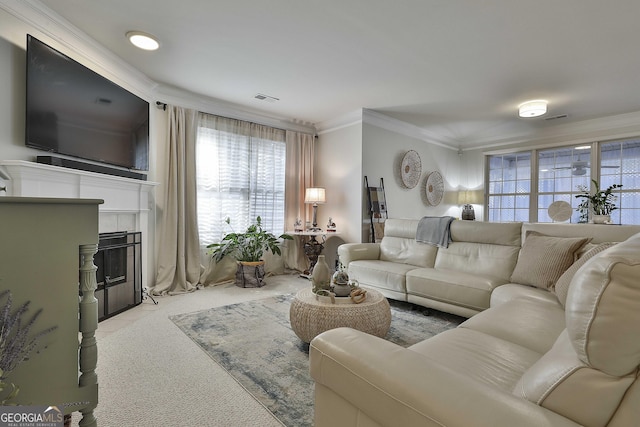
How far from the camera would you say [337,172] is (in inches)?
196

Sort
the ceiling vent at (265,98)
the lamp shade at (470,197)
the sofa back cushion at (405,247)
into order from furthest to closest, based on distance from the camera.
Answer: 1. the lamp shade at (470,197)
2. the ceiling vent at (265,98)
3. the sofa back cushion at (405,247)

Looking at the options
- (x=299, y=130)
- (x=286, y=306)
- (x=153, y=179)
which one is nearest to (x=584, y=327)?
(x=286, y=306)

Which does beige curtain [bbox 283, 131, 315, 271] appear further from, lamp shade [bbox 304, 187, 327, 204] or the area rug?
the area rug

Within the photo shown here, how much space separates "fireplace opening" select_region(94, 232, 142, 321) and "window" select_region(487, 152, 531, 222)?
5.98 m

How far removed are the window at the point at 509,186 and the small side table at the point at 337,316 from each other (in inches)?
187

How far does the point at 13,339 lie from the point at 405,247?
3.39 meters

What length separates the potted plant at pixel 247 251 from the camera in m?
4.13

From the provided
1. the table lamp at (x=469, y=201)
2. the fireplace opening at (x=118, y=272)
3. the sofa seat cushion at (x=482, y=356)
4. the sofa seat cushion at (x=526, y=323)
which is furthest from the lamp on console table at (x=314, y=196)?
the sofa seat cushion at (x=482, y=356)

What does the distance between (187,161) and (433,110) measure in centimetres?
352

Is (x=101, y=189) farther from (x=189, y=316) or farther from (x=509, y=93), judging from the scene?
(x=509, y=93)

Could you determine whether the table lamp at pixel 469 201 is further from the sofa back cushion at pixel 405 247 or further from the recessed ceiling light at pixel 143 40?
the recessed ceiling light at pixel 143 40

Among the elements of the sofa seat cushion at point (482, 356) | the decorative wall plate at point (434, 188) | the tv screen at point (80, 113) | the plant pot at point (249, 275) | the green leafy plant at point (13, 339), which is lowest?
the plant pot at point (249, 275)

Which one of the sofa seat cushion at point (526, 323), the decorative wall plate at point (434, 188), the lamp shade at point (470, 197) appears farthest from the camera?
the lamp shade at point (470, 197)

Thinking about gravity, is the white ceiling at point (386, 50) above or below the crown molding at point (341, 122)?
above
